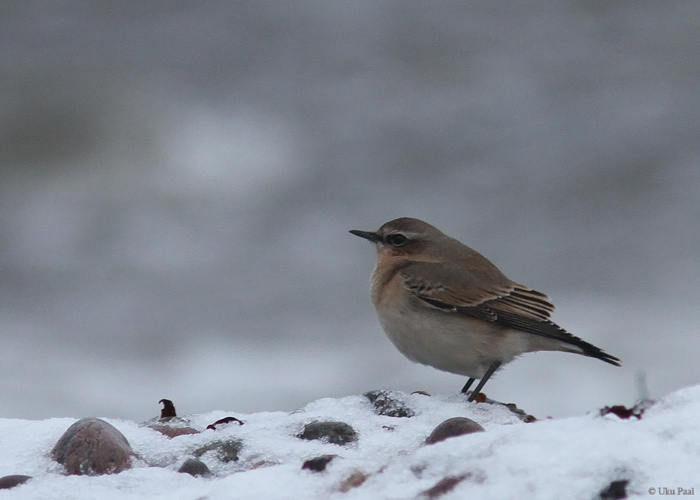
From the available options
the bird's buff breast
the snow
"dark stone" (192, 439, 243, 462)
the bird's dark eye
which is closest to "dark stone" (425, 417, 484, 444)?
the snow

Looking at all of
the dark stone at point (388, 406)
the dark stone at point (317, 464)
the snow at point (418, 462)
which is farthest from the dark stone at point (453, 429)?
the dark stone at point (388, 406)

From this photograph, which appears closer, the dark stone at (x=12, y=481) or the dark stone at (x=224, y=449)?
the dark stone at (x=12, y=481)

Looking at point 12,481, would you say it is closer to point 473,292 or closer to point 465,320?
point 465,320

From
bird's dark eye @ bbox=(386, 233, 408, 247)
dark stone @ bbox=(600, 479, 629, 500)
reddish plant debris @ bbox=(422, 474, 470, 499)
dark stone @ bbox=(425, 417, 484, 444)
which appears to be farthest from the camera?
bird's dark eye @ bbox=(386, 233, 408, 247)

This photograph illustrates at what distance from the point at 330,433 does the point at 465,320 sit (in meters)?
2.88

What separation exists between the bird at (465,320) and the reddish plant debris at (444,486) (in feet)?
12.3

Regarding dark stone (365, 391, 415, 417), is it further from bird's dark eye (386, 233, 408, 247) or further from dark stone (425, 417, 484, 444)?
bird's dark eye (386, 233, 408, 247)

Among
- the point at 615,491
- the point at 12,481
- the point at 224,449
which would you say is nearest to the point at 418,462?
the point at 615,491

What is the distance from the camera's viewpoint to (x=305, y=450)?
4.50m

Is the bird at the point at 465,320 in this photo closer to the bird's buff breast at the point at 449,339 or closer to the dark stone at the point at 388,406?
the bird's buff breast at the point at 449,339

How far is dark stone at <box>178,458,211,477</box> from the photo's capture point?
168 inches

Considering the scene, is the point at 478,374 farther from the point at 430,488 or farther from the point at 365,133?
the point at 365,133

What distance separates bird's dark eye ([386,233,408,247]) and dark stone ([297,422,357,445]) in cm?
378

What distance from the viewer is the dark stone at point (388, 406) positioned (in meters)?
5.29
